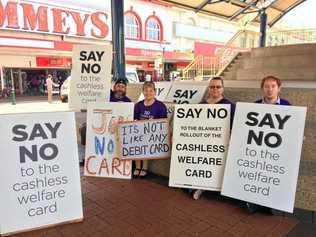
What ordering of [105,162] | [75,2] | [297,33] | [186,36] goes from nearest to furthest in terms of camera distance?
[105,162] → [297,33] → [75,2] → [186,36]

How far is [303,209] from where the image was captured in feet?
11.3

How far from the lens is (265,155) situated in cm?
334

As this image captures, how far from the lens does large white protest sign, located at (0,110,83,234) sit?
2988 millimetres

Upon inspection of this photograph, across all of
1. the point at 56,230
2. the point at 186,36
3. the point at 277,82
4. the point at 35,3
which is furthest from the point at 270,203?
the point at 186,36

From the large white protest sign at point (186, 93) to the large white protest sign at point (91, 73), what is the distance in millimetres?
1057

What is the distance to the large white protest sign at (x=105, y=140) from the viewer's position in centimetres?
445

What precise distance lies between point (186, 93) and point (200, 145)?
1093 millimetres

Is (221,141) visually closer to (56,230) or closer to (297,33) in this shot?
(56,230)

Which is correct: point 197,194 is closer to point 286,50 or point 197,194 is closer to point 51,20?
point 286,50

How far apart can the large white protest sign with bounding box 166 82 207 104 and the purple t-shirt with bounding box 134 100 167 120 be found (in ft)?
1.24

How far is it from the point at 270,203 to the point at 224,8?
10472 mm

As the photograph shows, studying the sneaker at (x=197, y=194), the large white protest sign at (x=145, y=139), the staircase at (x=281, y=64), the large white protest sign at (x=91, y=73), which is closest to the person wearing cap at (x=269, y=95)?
the sneaker at (x=197, y=194)

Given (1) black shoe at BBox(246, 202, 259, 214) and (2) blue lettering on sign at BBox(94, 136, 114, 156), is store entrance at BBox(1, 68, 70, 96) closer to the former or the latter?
(2) blue lettering on sign at BBox(94, 136, 114, 156)

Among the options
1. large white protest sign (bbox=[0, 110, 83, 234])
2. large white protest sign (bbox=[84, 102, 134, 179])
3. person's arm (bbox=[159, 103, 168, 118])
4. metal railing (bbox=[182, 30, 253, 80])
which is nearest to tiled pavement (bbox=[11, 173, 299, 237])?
large white protest sign (bbox=[0, 110, 83, 234])
